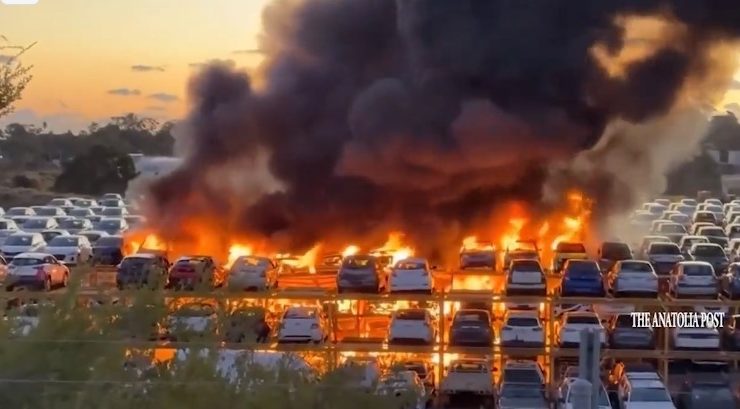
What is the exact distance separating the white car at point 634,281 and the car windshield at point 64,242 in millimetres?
15016

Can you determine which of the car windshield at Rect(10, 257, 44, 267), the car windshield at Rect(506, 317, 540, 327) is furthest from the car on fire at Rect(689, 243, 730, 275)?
the car windshield at Rect(10, 257, 44, 267)

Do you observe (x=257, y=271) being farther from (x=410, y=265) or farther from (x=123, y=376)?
(x=123, y=376)

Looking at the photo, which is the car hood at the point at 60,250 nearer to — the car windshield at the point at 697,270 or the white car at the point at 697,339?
the car windshield at the point at 697,270

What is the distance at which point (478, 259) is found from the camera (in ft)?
85.9

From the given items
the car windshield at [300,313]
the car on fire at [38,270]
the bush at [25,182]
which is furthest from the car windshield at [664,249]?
the bush at [25,182]

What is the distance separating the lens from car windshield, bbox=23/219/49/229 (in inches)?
1445

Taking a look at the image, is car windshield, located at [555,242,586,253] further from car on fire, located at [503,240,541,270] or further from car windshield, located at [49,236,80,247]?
car windshield, located at [49,236,80,247]

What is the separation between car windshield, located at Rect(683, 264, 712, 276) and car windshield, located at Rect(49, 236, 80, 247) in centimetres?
1622

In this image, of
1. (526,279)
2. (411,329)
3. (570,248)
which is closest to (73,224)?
(570,248)

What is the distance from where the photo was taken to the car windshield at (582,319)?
61.7ft

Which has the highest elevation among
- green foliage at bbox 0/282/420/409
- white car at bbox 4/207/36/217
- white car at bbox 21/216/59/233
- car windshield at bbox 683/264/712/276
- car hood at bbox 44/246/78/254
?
white car at bbox 4/207/36/217

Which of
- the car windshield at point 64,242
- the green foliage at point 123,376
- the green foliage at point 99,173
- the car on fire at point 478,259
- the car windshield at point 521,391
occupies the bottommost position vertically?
the green foliage at point 123,376

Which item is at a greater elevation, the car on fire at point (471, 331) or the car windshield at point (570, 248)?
the car windshield at point (570, 248)

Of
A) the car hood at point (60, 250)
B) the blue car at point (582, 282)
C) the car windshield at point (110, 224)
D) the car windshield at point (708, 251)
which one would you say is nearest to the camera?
the blue car at point (582, 282)
